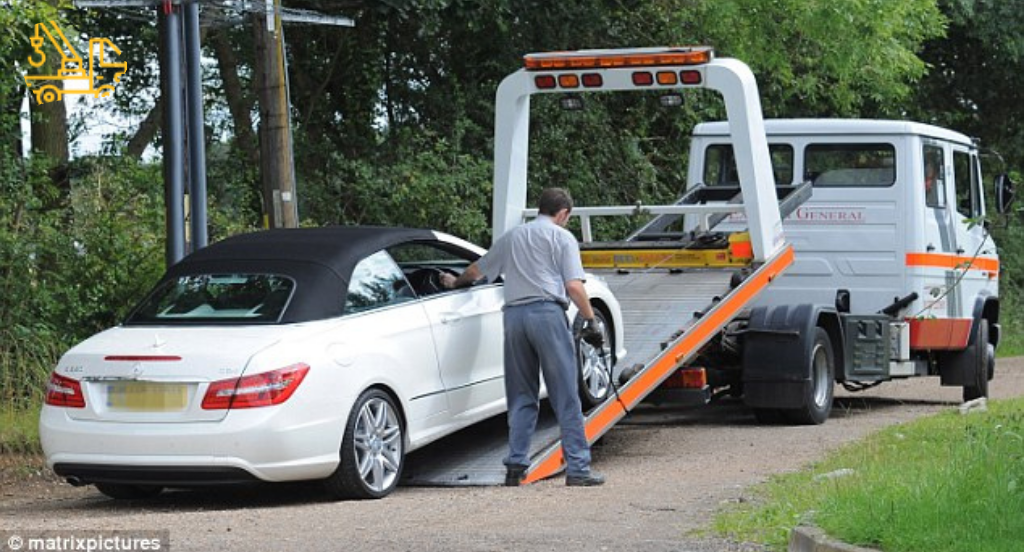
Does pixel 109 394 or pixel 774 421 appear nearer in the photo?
pixel 109 394

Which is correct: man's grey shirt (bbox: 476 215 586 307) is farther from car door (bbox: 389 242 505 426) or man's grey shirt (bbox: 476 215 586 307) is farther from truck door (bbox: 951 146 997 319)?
truck door (bbox: 951 146 997 319)

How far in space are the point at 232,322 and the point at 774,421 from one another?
6175mm

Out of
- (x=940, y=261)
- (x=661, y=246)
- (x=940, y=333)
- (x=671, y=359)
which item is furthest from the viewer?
(x=940, y=333)

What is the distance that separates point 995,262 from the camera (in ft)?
59.0

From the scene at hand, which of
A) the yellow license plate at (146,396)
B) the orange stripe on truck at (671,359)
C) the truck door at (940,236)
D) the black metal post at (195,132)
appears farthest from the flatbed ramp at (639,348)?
the black metal post at (195,132)

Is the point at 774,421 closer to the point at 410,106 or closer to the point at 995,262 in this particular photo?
the point at 995,262

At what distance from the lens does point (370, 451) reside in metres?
10.1

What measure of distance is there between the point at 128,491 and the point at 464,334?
2.37 metres

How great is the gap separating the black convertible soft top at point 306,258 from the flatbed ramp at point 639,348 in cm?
155

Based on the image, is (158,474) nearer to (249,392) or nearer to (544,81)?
(249,392)

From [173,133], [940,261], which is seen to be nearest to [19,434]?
[173,133]

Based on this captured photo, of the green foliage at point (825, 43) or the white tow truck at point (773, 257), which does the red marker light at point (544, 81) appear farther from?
the green foliage at point (825, 43)

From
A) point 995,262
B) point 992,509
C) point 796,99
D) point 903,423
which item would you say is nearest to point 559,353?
point 992,509

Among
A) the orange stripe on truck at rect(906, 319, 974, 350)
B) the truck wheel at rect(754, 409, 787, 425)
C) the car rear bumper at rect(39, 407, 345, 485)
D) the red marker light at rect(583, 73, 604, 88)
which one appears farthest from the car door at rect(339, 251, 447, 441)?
the orange stripe on truck at rect(906, 319, 974, 350)
